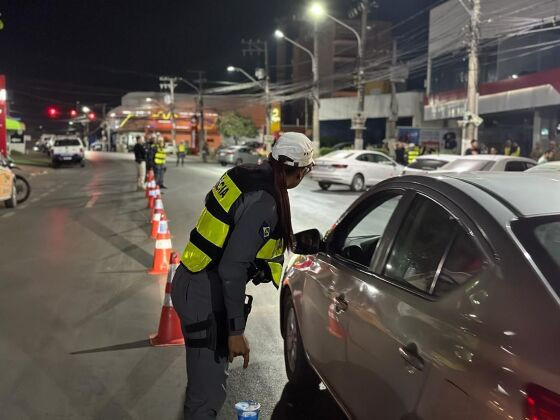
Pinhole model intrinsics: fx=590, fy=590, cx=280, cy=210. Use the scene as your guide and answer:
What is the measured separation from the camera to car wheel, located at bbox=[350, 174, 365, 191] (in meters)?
20.8

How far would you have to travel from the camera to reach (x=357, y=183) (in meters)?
20.9

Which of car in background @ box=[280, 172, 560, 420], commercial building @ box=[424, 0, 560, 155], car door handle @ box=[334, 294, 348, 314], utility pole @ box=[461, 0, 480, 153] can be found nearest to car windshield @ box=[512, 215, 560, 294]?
car in background @ box=[280, 172, 560, 420]

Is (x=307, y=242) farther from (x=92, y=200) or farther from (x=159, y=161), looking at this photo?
(x=159, y=161)

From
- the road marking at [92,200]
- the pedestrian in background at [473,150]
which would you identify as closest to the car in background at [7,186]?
the road marking at [92,200]

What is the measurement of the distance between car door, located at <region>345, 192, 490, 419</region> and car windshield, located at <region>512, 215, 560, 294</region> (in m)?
0.19

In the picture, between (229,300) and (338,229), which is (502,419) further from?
(338,229)

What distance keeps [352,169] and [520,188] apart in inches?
716

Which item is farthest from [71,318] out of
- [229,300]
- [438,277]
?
[438,277]

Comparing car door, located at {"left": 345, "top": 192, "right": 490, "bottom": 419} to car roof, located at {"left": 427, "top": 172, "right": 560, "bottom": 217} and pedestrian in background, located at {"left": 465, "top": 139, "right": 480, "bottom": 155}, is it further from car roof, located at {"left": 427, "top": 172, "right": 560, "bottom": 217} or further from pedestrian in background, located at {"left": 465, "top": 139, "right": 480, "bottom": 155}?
pedestrian in background, located at {"left": 465, "top": 139, "right": 480, "bottom": 155}

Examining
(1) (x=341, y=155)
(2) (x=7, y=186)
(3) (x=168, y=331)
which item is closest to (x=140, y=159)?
(2) (x=7, y=186)

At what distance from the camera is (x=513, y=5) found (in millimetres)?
30953

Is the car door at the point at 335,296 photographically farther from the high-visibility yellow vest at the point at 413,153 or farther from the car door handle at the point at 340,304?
the high-visibility yellow vest at the point at 413,153

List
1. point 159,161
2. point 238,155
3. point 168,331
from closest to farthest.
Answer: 1. point 168,331
2. point 159,161
3. point 238,155

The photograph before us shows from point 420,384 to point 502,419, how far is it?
1.53 feet
